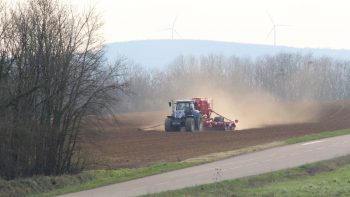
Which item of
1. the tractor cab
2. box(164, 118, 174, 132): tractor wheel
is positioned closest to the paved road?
the tractor cab

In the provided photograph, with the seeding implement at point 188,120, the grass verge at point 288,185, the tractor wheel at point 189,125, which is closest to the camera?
the grass verge at point 288,185

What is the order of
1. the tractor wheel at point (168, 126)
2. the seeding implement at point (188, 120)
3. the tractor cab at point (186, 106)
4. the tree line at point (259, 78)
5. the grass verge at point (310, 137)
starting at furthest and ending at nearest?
the tree line at point (259, 78) → the tractor cab at point (186, 106) → the tractor wheel at point (168, 126) → the seeding implement at point (188, 120) → the grass verge at point (310, 137)

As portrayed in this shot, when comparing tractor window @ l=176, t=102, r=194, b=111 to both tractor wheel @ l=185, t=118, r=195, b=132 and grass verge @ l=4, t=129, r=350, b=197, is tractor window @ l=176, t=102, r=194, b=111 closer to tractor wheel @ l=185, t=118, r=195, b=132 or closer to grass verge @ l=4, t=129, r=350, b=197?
tractor wheel @ l=185, t=118, r=195, b=132

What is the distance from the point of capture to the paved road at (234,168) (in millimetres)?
23594

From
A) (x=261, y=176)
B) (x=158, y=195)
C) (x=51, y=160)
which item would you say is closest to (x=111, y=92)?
(x=51, y=160)

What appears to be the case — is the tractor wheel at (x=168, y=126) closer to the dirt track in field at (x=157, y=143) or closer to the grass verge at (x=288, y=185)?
the dirt track in field at (x=157, y=143)

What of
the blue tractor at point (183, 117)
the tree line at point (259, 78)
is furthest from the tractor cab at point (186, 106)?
the tree line at point (259, 78)

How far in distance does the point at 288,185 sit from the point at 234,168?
6012 mm

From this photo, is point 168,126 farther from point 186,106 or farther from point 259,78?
point 259,78

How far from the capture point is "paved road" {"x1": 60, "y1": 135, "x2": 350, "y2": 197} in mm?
23594

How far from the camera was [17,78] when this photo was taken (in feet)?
93.4

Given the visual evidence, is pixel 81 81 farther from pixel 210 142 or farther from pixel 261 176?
pixel 210 142

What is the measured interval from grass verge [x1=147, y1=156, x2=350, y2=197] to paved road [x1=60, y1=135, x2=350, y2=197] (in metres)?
1.08

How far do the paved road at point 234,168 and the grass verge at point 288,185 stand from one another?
1.08m
